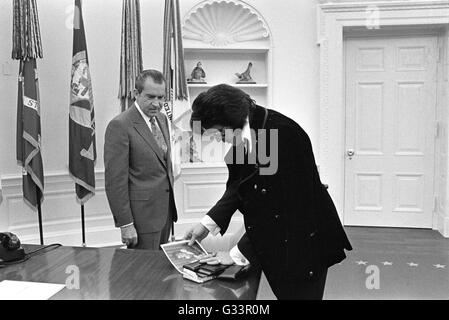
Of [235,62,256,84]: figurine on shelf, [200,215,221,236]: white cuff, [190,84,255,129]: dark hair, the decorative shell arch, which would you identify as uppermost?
the decorative shell arch

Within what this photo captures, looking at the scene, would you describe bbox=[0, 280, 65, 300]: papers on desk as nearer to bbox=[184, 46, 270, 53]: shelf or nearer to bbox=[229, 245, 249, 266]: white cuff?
bbox=[229, 245, 249, 266]: white cuff

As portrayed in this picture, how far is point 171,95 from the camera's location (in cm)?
383

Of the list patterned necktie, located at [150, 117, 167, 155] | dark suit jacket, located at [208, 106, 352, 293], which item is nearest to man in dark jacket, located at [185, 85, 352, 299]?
dark suit jacket, located at [208, 106, 352, 293]

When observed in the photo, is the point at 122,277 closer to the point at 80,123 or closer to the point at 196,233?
the point at 196,233

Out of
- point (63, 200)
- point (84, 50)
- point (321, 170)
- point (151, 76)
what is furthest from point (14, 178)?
point (321, 170)

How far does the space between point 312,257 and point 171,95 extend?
2618 mm

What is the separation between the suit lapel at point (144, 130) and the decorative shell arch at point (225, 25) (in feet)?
7.02

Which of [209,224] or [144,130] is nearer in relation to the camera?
[209,224]

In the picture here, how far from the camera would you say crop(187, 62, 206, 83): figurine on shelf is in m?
4.43

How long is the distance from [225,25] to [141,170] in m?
2.53

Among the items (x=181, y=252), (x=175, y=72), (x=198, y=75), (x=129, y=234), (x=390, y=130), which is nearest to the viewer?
(x=181, y=252)

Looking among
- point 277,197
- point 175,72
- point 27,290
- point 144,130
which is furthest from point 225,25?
point 27,290

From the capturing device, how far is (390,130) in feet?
15.4
